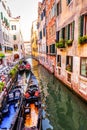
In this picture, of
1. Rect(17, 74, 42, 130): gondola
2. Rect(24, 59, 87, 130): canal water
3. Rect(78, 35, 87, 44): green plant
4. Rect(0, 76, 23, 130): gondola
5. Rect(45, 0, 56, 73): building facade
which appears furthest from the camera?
Rect(45, 0, 56, 73): building facade

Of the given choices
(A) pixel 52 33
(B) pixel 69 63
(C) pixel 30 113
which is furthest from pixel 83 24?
(A) pixel 52 33

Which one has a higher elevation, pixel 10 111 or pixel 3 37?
pixel 3 37

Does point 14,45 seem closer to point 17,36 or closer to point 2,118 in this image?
point 17,36

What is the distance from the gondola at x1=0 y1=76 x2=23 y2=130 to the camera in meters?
6.27

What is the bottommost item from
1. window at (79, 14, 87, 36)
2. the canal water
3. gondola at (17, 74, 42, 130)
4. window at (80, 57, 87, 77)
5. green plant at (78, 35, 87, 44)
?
the canal water

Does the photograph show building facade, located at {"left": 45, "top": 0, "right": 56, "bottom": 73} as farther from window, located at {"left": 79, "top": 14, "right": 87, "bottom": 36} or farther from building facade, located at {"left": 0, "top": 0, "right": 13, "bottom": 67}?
window, located at {"left": 79, "top": 14, "right": 87, "bottom": 36}

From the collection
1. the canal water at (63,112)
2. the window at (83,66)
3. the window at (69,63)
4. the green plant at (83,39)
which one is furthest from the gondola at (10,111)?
the green plant at (83,39)

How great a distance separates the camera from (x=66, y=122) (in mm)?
8117

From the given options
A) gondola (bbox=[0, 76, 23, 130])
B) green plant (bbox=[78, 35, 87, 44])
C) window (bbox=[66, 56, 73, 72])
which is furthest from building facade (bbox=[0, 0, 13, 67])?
green plant (bbox=[78, 35, 87, 44])

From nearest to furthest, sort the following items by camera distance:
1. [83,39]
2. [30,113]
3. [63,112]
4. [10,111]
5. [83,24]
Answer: [30,113], [10,111], [63,112], [83,39], [83,24]

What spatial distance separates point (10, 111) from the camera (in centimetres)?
778

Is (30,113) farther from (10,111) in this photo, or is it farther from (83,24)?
(83,24)

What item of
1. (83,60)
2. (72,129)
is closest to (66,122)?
(72,129)

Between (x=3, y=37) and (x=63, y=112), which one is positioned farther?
(x=3, y=37)
